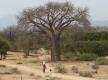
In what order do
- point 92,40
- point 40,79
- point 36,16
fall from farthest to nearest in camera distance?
point 92,40
point 36,16
point 40,79

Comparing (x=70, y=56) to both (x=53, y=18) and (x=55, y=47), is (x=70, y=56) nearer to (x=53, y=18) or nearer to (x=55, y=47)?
(x=55, y=47)

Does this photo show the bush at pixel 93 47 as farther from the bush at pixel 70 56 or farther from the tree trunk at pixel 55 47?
the tree trunk at pixel 55 47

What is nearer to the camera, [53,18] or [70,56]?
[53,18]

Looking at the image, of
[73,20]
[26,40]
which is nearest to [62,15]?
[73,20]

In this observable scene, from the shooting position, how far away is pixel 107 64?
3844cm

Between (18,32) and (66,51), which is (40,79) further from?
(66,51)

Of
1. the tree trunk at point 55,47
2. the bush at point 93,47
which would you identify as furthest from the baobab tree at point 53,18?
the bush at point 93,47

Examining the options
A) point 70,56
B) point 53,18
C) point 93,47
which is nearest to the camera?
point 53,18

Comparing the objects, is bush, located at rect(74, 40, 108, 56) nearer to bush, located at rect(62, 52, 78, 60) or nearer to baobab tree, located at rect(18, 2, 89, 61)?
bush, located at rect(62, 52, 78, 60)

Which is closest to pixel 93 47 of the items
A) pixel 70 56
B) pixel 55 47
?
pixel 70 56

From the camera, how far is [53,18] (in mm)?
46031

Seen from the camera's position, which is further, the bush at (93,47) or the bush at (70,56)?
the bush at (93,47)

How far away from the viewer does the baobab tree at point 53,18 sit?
45938 mm

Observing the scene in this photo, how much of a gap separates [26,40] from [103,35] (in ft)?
67.0
